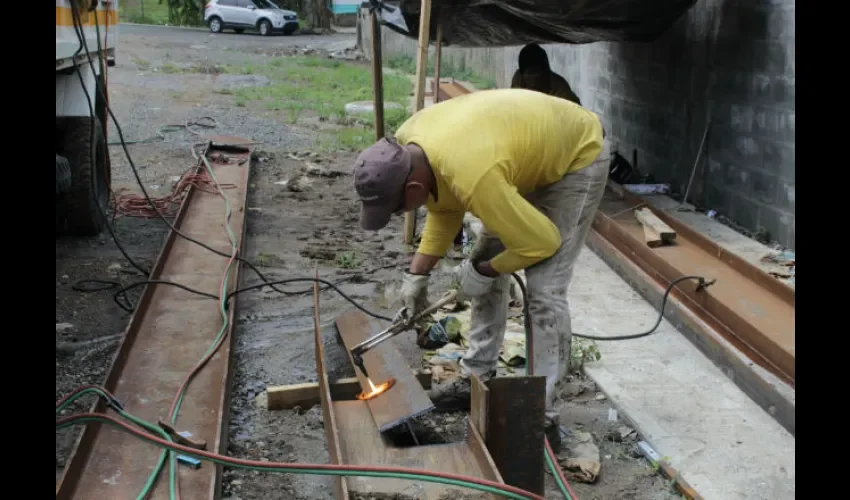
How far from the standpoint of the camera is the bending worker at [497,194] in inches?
138

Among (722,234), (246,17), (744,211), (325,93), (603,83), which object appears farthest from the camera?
(246,17)

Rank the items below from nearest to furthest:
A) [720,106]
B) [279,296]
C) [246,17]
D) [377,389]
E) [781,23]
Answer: [377,389], [279,296], [781,23], [720,106], [246,17]

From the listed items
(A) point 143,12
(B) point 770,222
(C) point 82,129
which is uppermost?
(A) point 143,12

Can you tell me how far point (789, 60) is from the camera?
21.7 feet

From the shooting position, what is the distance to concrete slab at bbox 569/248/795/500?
3928 millimetres

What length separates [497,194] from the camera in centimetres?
342

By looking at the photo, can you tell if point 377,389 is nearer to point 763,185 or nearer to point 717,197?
point 763,185

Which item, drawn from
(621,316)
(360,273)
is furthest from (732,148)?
(360,273)

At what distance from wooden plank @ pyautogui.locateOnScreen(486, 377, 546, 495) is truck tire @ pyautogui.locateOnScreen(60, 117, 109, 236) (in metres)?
4.32

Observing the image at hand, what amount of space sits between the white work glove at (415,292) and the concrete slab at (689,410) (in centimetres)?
122

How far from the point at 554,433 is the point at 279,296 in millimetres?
2890

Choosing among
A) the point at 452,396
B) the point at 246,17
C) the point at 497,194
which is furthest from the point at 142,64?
the point at 497,194

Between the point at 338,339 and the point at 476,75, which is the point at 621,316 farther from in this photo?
the point at 476,75

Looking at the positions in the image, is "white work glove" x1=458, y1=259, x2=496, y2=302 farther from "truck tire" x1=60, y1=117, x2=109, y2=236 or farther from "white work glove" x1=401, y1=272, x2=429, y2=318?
"truck tire" x1=60, y1=117, x2=109, y2=236
